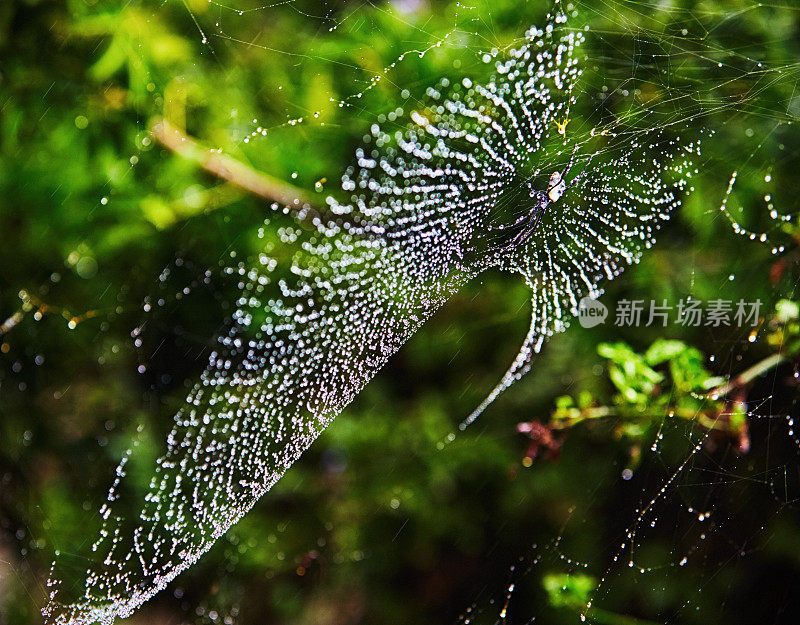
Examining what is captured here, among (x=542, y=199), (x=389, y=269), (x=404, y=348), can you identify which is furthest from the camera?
(x=404, y=348)

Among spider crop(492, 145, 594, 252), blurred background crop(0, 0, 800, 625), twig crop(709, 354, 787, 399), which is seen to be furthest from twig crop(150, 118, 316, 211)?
twig crop(709, 354, 787, 399)

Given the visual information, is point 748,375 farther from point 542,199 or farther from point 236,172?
point 236,172

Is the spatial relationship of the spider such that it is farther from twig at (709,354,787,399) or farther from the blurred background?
twig at (709,354,787,399)

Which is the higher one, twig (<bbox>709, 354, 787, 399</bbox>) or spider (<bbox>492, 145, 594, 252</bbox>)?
spider (<bbox>492, 145, 594, 252</bbox>)

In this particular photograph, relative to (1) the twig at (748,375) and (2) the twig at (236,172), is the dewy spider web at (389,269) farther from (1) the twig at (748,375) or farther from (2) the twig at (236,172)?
(1) the twig at (748,375)

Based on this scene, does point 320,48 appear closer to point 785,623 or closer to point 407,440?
point 407,440

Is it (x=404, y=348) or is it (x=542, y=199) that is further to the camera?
(x=404, y=348)

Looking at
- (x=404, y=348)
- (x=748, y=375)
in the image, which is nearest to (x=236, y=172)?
(x=404, y=348)

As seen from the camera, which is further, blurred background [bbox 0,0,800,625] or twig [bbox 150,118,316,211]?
twig [bbox 150,118,316,211]
